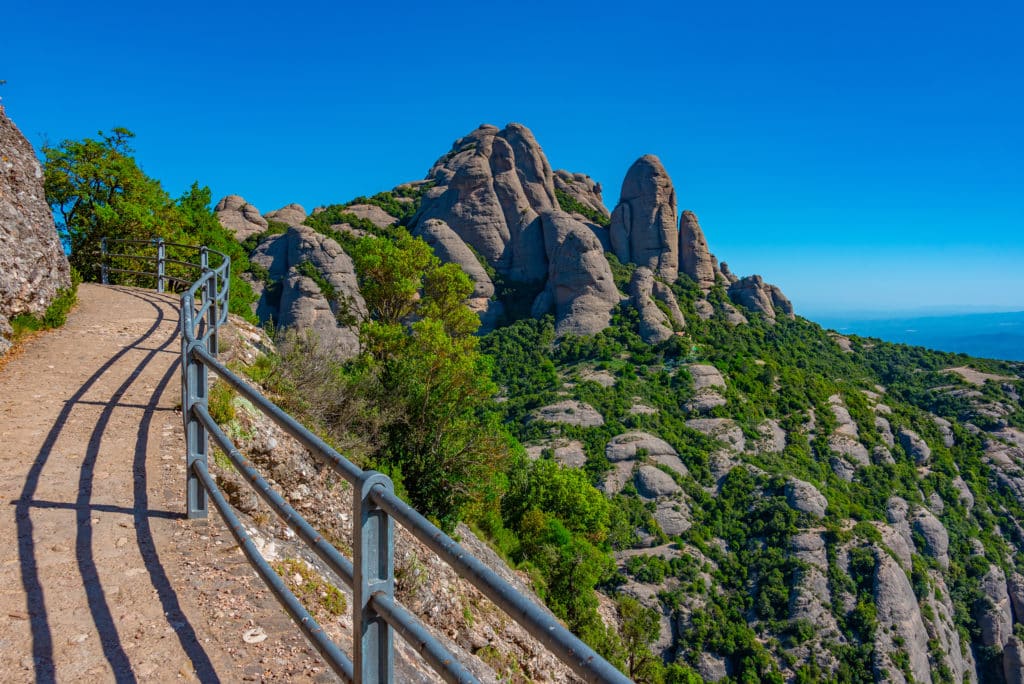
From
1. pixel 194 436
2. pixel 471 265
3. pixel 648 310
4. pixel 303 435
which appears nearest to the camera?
pixel 303 435

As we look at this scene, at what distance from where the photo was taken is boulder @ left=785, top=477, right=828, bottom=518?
43688 millimetres

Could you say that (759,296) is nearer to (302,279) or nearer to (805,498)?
(805,498)

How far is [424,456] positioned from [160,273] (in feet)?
22.3

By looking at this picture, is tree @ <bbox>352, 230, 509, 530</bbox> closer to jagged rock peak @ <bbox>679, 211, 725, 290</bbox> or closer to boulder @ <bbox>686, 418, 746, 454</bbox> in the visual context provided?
boulder @ <bbox>686, 418, 746, 454</bbox>

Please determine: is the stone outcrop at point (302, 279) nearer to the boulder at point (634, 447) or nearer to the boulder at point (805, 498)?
the boulder at point (634, 447)

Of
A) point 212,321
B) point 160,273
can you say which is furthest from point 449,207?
point 212,321

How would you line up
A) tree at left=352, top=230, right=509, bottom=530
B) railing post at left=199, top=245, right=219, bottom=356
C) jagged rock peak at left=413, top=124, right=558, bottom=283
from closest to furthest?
1. railing post at left=199, top=245, right=219, bottom=356
2. tree at left=352, top=230, right=509, bottom=530
3. jagged rock peak at left=413, top=124, right=558, bottom=283

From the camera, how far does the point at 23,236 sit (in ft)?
30.3

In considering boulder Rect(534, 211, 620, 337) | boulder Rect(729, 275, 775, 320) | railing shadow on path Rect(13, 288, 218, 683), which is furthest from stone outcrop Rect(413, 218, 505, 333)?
railing shadow on path Rect(13, 288, 218, 683)

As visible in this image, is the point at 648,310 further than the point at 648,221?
No

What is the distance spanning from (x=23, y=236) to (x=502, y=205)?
67.6 m

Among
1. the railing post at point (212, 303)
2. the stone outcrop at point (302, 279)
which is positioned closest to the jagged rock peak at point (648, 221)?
the stone outcrop at point (302, 279)

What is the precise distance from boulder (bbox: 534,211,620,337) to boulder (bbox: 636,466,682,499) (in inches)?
846

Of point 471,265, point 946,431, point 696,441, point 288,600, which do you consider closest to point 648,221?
point 471,265
